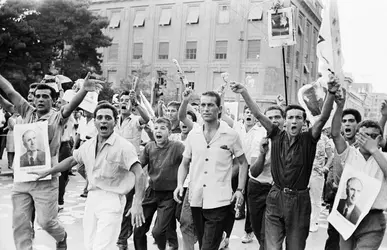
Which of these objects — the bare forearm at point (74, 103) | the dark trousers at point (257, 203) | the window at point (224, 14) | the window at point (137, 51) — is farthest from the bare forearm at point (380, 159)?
the window at point (137, 51)

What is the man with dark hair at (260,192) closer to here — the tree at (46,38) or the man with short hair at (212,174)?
the man with short hair at (212,174)

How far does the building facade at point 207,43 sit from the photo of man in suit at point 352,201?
104 ft

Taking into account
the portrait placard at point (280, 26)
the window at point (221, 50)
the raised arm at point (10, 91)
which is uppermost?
the window at point (221, 50)

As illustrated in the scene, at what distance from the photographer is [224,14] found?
3959 cm

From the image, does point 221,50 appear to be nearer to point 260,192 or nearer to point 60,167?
point 260,192

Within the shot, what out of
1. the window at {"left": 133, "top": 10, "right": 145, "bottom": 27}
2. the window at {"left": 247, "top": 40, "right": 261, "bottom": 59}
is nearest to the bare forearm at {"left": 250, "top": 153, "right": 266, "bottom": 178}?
the window at {"left": 247, "top": 40, "right": 261, "bottom": 59}

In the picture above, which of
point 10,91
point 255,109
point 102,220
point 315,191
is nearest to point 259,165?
point 255,109

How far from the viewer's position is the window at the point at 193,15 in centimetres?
4072

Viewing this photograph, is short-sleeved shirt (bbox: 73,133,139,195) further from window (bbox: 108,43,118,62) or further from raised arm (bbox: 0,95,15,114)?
window (bbox: 108,43,118,62)

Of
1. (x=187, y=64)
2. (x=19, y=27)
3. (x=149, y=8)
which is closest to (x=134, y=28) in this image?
(x=149, y=8)

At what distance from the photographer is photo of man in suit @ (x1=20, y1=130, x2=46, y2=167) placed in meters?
4.62

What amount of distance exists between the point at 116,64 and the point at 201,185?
4132cm

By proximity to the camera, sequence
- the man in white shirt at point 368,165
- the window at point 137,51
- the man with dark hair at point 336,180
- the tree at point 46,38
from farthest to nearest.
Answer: the window at point 137,51, the tree at point 46,38, the man with dark hair at point 336,180, the man in white shirt at point 368,165

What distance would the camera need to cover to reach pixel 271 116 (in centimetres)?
530
